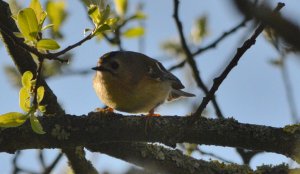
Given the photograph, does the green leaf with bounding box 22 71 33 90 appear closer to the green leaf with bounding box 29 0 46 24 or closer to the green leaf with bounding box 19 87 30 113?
the green leaf with bounding box 19 87 30 113

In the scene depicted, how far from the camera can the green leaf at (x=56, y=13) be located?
14.8 feet

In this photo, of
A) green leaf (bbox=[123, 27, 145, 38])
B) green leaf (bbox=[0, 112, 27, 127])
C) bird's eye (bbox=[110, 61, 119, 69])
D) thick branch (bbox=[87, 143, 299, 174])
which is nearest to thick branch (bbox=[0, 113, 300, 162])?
thick branch (bbox=[87, 143, 299, 174])

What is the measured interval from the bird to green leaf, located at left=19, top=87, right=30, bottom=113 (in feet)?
7.73

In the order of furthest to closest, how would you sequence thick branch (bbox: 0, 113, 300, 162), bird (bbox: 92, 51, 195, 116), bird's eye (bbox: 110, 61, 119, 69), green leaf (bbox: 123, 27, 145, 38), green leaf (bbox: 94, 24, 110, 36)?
bird's eye (bbox: 110, 61, 119, 69)
bird (bbox: 92, 51, 195, 116)
green leaf (bbox: 123, 27, 145, 38)
thick branch (bbox: 0, 113, 300, 162)
green leaf (bbox: 94, 24, 110, 36)

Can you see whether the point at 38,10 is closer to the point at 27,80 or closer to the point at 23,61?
the point at 27,80

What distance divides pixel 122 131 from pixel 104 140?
0.15m

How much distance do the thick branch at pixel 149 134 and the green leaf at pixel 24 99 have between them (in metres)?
0.58

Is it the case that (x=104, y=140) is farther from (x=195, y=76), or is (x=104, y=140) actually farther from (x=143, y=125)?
(x=195, y=76)

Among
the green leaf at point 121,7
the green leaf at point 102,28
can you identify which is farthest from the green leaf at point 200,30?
the green leaf at point 102,28

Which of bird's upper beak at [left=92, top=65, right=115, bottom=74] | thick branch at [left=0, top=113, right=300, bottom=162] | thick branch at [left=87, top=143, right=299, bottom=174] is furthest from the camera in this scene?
bird's upper beak at [left=92, top=65, right=115, bottom=74]

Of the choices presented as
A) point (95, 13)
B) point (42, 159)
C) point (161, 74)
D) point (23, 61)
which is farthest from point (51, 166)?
point (95, 13)

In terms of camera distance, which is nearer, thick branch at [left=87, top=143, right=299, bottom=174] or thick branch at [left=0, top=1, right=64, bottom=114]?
thick branch at [left=87, top=143, right=299, bottom=174]

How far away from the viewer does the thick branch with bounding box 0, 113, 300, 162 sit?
337 cm

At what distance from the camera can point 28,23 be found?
2.64m
